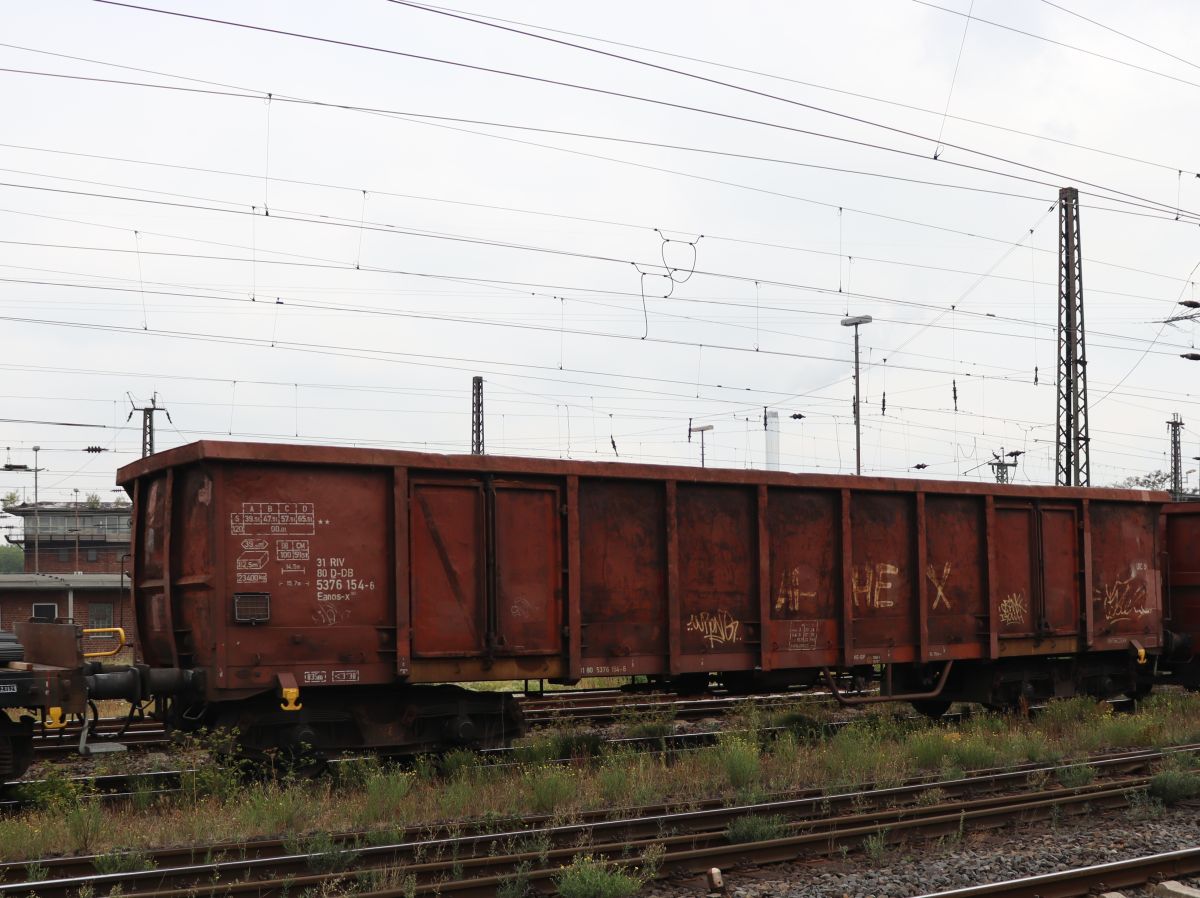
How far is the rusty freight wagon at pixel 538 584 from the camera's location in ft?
34.2

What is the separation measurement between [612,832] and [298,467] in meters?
4.43

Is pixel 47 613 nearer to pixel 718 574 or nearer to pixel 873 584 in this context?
pixel 718 574

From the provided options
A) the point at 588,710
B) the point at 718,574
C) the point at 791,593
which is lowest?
the point at 588,710

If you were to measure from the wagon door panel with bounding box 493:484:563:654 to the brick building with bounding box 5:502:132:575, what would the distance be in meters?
55.4

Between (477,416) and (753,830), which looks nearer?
(753,830)

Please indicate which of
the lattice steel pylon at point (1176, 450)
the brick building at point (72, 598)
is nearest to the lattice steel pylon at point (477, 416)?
the brick building at point (72, 598)

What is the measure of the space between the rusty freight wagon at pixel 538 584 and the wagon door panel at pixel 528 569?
0.02 m

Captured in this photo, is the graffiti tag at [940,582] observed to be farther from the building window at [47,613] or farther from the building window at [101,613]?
the building window at [101,613]

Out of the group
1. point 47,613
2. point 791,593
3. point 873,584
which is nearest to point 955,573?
point 873,584

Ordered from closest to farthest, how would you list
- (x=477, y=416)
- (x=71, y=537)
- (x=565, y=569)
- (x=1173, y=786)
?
(x=1173, y=786) → (x=565, y=569) → (x=477, y=416) → (x=71, y=537)

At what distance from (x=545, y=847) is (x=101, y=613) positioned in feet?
136

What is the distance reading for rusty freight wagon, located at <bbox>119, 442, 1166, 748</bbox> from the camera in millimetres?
10414


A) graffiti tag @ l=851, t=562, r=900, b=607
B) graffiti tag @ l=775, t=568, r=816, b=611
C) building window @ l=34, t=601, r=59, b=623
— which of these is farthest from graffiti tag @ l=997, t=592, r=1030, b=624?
building window @ l=34, t=601, r=59, b=623

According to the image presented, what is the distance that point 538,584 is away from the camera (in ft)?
38.3
